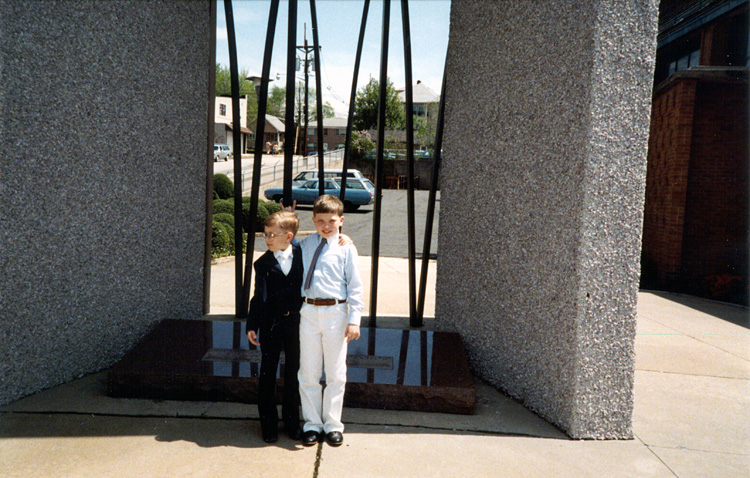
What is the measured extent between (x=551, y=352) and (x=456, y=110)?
2.20m

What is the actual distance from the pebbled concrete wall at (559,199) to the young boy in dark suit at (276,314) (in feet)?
5.36

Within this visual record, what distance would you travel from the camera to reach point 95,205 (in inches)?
159

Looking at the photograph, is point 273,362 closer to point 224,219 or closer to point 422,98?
point 224,219

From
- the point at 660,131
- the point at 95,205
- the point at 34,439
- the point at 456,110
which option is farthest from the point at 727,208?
the point at 34,439

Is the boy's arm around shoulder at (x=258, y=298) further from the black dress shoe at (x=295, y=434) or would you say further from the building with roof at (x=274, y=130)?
the building with roof at (x=274, y=130)

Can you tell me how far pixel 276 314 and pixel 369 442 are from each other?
Result: 0.92 metres

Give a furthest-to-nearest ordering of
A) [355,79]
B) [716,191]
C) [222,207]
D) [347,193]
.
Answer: [347,193] → [222,207] → [716,191] → [355,79]

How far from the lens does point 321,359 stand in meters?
3.14

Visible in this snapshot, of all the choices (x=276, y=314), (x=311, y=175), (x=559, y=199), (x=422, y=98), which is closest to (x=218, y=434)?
(x=276, y=314)

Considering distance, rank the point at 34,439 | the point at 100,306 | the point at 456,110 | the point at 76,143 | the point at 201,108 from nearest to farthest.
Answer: the point at 34,439 < the point at 76,143 < the point at 100,306 < the point at 456,110 < the point at 201,108

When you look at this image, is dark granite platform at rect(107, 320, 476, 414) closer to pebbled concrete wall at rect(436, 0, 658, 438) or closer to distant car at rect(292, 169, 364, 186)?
pebbled concrete wall at rect(436, 0, 658, 438)

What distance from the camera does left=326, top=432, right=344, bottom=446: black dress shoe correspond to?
123 inches

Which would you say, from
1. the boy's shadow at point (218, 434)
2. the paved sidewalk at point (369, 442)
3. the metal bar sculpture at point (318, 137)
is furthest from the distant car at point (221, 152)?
the boy's shadow at point (218, 434)

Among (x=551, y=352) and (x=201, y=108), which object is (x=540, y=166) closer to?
(x=551, y=352)
